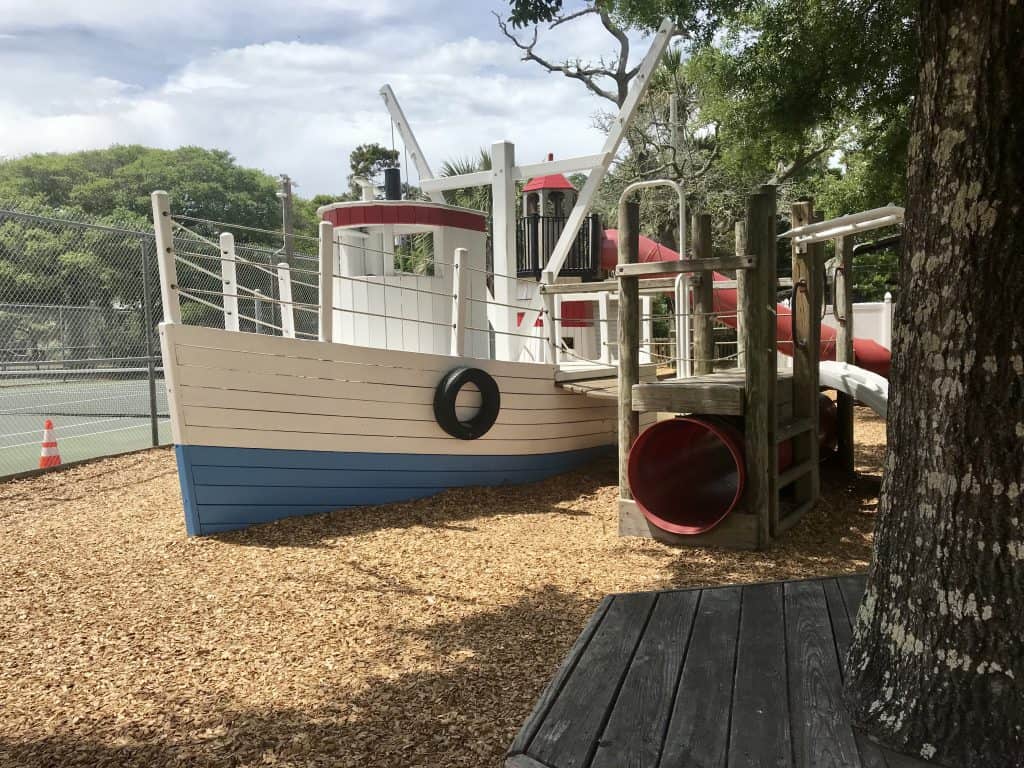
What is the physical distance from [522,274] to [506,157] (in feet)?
7.89

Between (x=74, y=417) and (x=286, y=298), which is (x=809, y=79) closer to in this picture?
(x=286, y=298)

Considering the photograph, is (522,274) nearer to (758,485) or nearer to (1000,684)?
(758,485)

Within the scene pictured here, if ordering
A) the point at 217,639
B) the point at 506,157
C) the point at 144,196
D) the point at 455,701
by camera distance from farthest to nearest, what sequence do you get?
the point at 144,196 < the point at 506,157 < the point at 217,639 < the point at 455,701

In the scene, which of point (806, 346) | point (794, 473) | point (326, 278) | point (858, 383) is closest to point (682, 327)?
point (806, 346)

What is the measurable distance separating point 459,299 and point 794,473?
2804mm

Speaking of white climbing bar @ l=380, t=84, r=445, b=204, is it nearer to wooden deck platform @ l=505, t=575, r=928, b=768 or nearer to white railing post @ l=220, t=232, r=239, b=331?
white railing post @ l=220, t=232, r=239, b=331

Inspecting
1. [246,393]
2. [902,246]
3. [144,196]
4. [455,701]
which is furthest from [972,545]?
[144,196]

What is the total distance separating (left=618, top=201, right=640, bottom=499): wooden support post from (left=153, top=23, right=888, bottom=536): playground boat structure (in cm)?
93

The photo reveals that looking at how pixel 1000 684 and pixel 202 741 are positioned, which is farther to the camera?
pixel 202 741

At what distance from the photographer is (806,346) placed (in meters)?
5.73

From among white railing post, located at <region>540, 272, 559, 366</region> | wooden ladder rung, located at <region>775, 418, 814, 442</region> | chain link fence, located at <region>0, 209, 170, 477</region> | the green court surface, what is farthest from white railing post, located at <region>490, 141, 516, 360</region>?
the green court surface

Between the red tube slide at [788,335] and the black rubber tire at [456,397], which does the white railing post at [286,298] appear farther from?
the red tube slide at [788,335]

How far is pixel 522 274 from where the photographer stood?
31.3 ft

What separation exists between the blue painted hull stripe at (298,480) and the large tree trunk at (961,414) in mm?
4135
